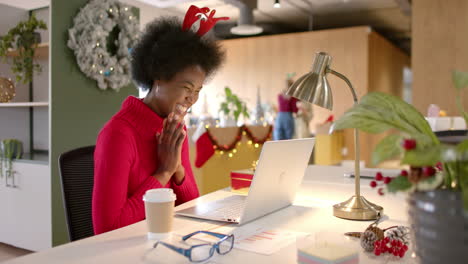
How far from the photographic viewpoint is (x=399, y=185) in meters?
0.63

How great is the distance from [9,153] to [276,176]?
2.58 meters

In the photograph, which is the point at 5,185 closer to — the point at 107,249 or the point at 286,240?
the point at 107,249

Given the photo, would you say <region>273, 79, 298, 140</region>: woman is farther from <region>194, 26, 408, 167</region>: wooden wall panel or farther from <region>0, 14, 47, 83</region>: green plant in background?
<region>0, 14, 47, 83</region>: green plant in background

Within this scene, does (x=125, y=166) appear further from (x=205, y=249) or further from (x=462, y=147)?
(x=462, y=147)

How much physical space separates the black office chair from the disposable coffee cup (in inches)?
21.8

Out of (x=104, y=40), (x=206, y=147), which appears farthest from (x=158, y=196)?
(x=206, y=147)

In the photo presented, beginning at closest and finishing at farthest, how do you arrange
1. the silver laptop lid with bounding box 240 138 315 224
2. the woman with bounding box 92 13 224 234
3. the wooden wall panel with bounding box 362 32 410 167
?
the silver laptop lid with bounding box 240 138 315 224 < the woman with bounding box 92 13 224 234 < the wooden wall panel with bounding box 362 32 410 167

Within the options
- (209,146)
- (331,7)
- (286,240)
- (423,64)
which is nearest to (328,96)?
(286,240)

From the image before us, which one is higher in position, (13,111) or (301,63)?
(301,63)

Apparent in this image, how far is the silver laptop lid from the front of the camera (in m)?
1.09

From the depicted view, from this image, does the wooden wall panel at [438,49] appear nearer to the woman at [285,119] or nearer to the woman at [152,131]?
the woman at [285,119]

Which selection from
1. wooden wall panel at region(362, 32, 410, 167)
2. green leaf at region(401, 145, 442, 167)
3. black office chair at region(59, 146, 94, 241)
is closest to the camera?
green leaf at region(401, 145, 442, 167)

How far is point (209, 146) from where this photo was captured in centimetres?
344

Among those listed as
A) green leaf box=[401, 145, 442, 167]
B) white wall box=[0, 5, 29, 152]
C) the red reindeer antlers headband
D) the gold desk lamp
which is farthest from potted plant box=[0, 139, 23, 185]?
green leaf box=[401, 145, 442, 167]
